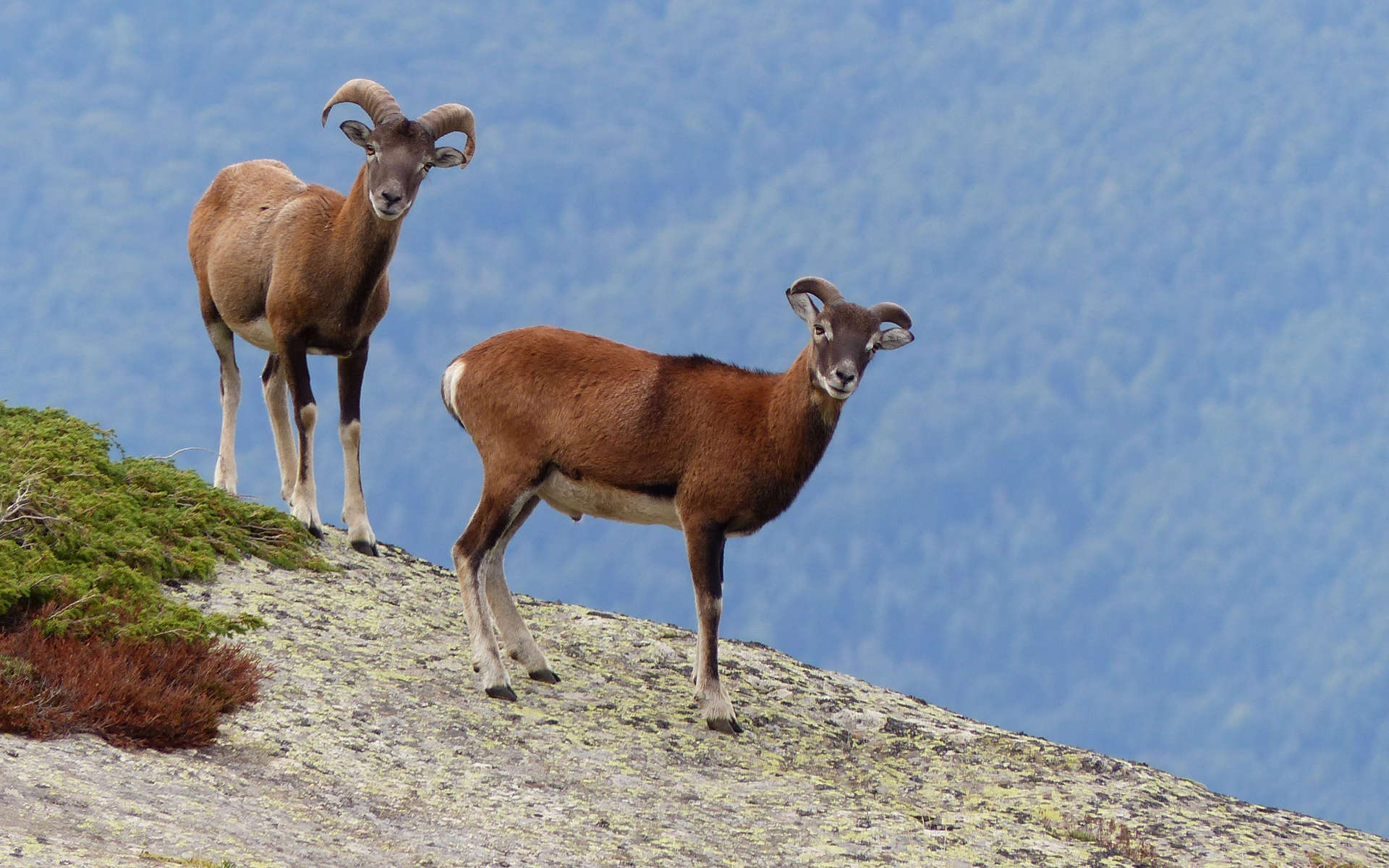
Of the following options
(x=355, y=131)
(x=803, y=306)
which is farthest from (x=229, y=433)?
(x=803, y=306)

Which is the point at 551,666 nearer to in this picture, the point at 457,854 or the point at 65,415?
the point at 457,854

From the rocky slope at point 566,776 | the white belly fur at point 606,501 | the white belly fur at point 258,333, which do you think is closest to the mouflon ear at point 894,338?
the white belly fur at point 606,501

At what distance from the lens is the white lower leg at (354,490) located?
14.5 m

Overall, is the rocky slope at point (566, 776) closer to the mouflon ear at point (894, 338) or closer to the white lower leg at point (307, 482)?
the white lower leg at point (307, 482)

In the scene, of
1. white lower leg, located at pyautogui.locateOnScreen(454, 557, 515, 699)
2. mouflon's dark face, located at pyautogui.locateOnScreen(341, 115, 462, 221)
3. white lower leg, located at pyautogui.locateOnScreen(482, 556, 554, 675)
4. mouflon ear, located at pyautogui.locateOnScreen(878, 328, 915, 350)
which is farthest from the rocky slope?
mouflon's dark face, located at pyautogui.locateOnScreen(341, 115, 462, 221)

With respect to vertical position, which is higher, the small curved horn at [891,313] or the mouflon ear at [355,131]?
the mouflon ear at [355,131]

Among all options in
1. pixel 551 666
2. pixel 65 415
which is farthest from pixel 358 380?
pixel 551 666

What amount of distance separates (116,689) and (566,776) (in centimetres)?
285

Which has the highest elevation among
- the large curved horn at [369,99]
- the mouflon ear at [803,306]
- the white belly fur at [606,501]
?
the large curved horn at [369,99]

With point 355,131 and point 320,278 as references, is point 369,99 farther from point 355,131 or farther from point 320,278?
point 320,278

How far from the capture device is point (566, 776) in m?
9.57

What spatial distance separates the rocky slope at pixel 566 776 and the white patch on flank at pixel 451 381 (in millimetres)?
1898

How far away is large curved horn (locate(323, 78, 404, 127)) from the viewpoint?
13797 millimetres

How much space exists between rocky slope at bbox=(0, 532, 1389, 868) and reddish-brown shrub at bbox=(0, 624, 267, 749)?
19 cm
